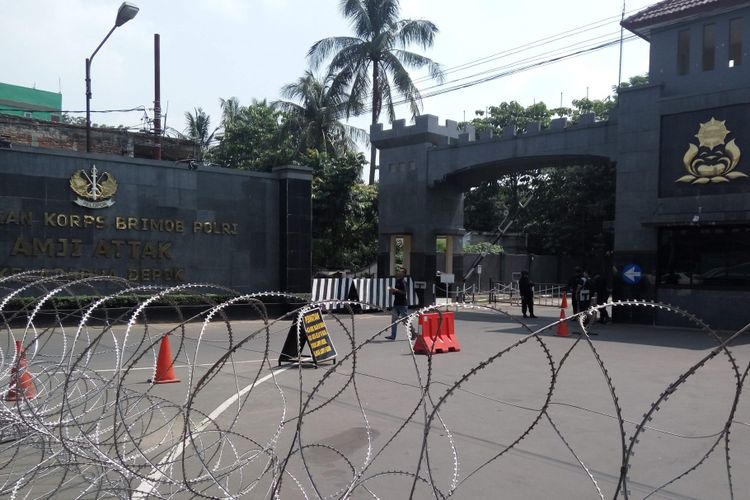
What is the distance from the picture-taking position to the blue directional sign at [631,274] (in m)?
20.8

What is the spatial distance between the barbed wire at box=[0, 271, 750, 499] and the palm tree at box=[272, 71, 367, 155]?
26062 mm

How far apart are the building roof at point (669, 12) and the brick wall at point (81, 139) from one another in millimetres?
28044

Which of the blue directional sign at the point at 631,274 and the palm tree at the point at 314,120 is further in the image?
the palm tree at the point at 314,120

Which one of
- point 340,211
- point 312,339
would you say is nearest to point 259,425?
point 312,339

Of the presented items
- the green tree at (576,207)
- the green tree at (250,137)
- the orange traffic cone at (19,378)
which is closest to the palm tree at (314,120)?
the green tree at (250,137)

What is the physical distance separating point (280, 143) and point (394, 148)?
11.8 meters

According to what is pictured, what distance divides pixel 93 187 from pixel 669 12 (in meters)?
18.2

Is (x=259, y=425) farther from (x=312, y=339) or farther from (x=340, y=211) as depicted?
(x=340, y=211)

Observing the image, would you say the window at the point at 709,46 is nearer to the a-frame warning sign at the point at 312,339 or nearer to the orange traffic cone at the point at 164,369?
the a-frame warning sign at the point at 312,339

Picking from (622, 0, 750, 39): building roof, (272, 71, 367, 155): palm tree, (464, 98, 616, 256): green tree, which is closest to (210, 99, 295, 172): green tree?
(272, 71, 367, 155): palm tree

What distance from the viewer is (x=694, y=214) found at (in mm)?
19016

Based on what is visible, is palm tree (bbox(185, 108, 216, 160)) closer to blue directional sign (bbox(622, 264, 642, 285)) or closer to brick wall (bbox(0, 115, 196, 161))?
brick wall (bbox(0, 115, 196, 161))

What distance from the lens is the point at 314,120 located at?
1532 inches

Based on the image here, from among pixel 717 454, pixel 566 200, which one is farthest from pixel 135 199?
pixel 566 200
